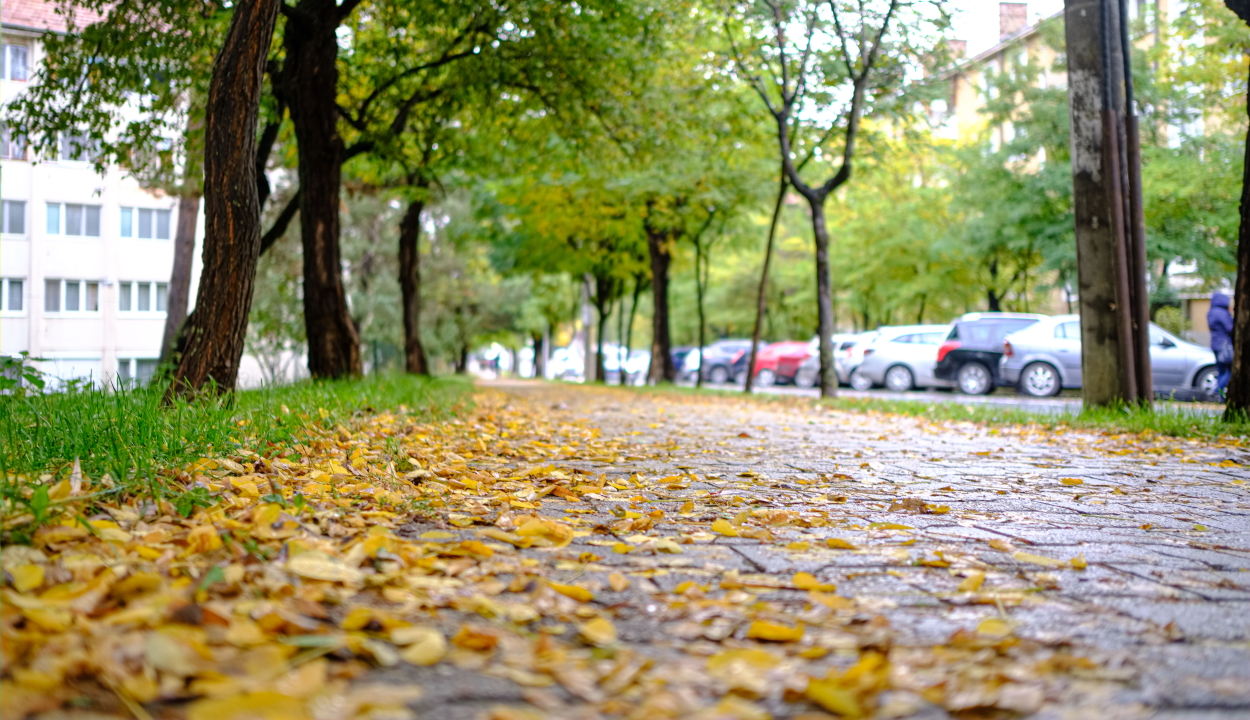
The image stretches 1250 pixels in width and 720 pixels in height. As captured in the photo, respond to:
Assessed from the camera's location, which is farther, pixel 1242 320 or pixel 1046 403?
pixel 1046 403

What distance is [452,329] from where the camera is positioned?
4047 cm

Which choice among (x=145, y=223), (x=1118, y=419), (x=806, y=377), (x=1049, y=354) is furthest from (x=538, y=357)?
(x=1118, y=419)

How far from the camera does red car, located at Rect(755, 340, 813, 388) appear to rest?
31.1 m

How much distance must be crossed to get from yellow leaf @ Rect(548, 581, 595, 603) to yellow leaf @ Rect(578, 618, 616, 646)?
10.5 inches

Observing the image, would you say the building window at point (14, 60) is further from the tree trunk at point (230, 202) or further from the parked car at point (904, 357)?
the tree trunk at point (230, 202)

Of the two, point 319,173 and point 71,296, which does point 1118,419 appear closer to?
point 319,173

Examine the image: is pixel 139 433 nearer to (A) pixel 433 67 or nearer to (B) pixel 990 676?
(B) pixel 990 676

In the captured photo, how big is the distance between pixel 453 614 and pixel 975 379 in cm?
2088

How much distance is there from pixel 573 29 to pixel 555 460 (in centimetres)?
814

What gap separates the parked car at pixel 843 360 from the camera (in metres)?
25.8

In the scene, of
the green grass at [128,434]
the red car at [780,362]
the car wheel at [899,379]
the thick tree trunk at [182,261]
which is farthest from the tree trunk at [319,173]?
the red car at [780,362]

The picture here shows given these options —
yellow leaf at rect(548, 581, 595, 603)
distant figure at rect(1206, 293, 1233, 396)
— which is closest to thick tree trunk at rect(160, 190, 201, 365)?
distant figure at rect(1206, 293, 1233, 396)

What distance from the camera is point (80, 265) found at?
34.8 meters

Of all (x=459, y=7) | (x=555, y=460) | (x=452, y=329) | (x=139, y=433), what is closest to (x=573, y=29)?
(x=459, y=7)
